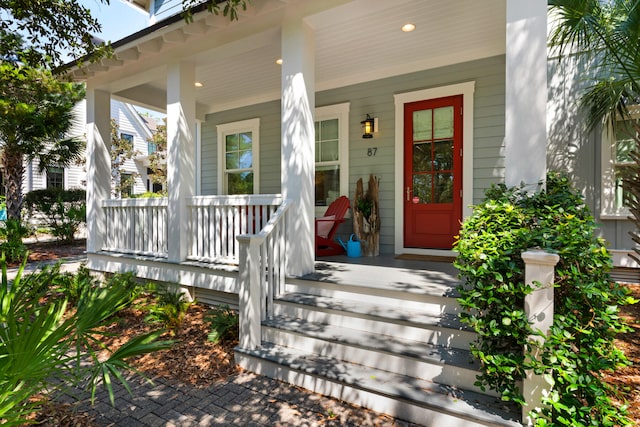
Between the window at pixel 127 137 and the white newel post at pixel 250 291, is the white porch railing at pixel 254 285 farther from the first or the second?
the window at pixel 127 137

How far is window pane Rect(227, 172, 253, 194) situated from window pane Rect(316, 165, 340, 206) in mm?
1678

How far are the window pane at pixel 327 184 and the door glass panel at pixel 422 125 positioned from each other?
1425mm

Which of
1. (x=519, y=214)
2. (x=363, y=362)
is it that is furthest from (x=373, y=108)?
(x=363, y=362)

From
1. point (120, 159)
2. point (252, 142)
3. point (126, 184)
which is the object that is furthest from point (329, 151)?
point (120, 159)

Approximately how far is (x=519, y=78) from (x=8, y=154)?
11310 millimetres

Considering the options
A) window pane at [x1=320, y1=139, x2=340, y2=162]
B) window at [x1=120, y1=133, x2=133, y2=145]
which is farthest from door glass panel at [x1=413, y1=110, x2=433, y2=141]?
window at [x1=120, y1=133, x2=133, y2=145]

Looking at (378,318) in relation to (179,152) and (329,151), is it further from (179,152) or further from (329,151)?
(329,151)

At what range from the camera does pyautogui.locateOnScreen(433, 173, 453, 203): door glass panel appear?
499 centimetres

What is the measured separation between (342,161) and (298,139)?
7.40 ft

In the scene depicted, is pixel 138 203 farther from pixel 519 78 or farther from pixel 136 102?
pixel 519 78

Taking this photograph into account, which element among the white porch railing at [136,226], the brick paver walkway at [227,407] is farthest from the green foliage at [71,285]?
the brick paver walkway at [227,407]

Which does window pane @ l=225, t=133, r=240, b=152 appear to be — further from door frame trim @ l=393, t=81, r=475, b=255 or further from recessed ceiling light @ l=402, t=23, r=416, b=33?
recessed ceiling light @ l=402, t=23, r=416, b=33

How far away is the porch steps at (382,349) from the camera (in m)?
2.17

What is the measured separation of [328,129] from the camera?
→ 599cm
